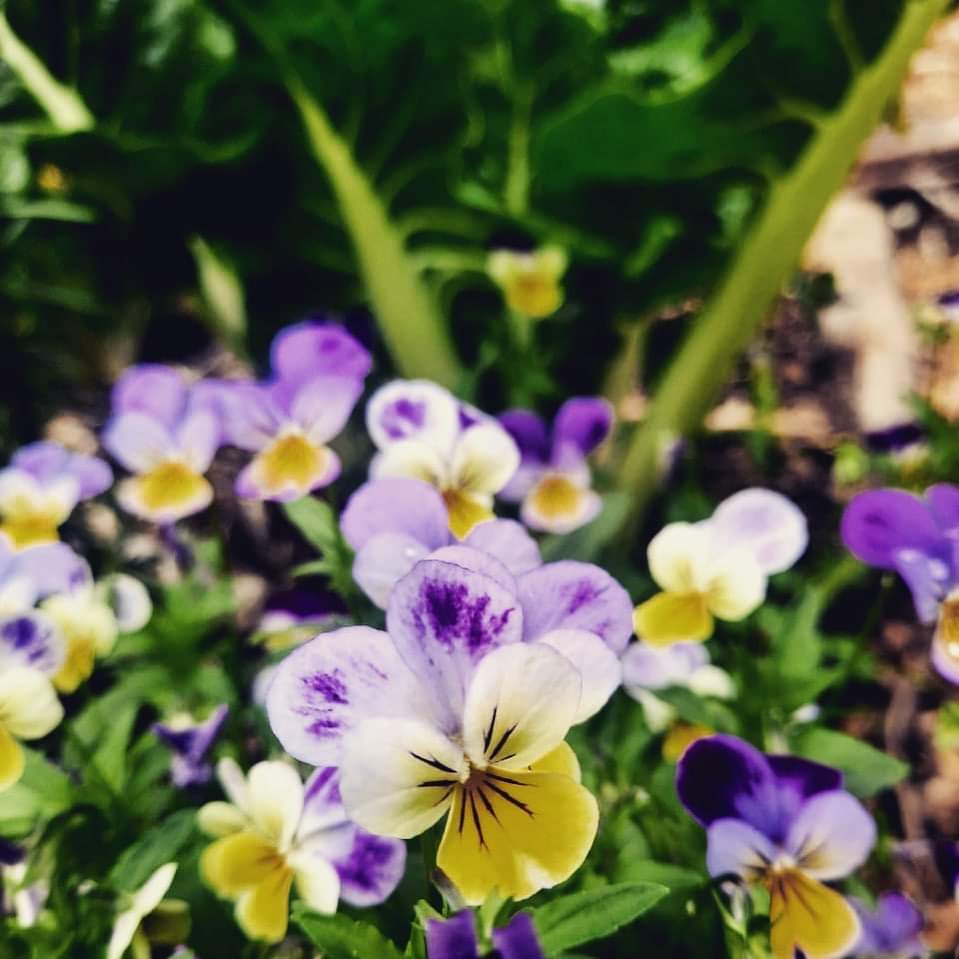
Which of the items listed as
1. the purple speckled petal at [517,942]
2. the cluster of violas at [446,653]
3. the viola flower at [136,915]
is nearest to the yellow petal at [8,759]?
the cluster of violas at [446,653]

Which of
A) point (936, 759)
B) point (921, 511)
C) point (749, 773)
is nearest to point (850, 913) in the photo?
point (749, 773)

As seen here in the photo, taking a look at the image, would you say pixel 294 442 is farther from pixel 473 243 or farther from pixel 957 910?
pixel 957 910

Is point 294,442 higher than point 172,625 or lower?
higher

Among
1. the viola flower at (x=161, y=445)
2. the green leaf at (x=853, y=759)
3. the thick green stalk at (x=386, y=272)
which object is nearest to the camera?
the green leaf at (x=853, y=759)

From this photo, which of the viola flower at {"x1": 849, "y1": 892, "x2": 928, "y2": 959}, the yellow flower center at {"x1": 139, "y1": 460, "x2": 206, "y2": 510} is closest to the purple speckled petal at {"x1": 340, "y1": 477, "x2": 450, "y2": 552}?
the yellow flower center at {"x1": 139, "y1": 460, "x2": 206, "y2": 510}

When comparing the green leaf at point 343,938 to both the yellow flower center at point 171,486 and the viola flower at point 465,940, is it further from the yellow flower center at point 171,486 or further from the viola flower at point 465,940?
the yellow flower center at point 171,486

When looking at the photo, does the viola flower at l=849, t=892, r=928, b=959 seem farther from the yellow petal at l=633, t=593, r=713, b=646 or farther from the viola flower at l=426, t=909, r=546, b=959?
the viola flower at l=426, t=909, r=546, b=959
